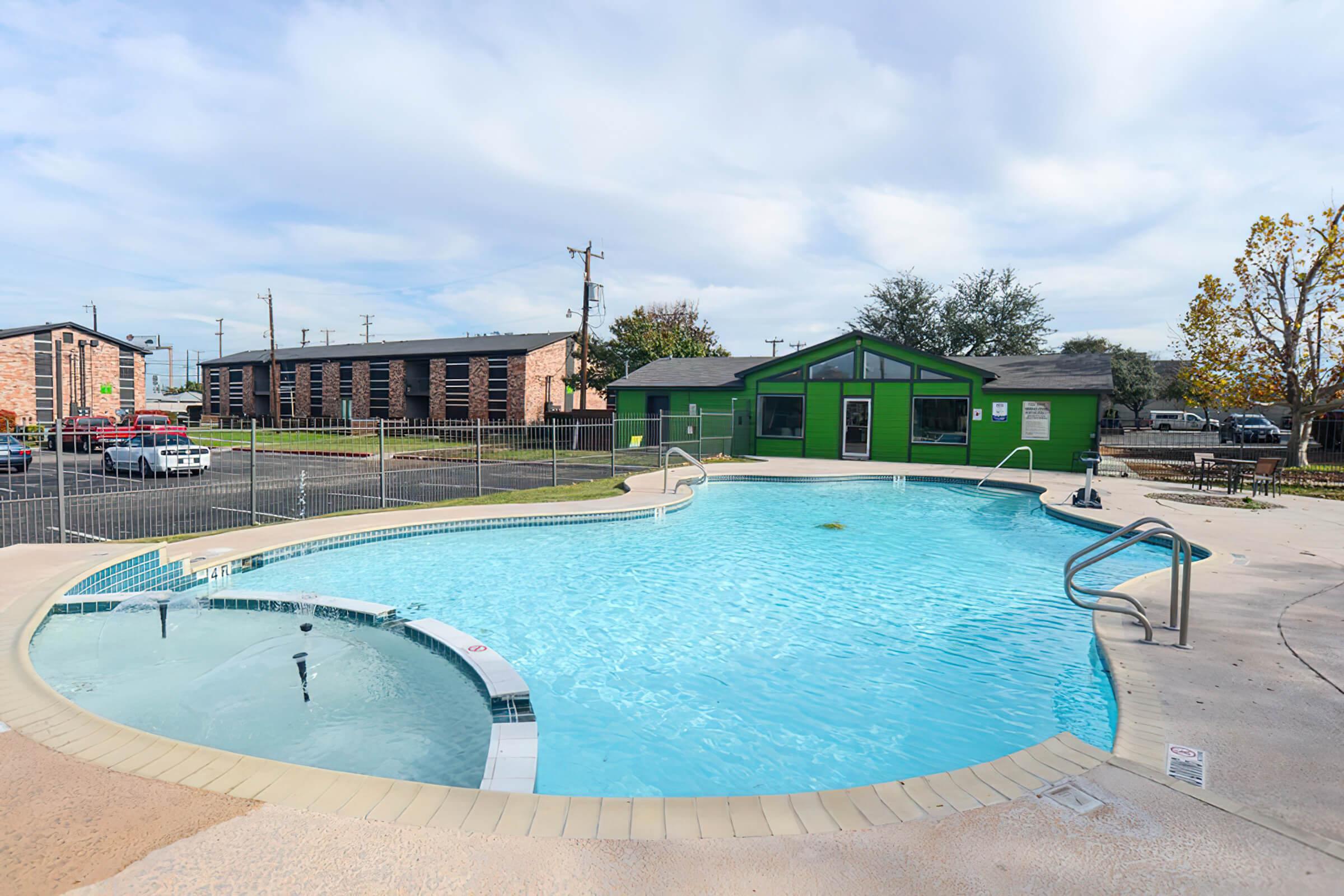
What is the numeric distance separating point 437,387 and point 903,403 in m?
29.5

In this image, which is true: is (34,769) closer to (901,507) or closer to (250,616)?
(250,616)

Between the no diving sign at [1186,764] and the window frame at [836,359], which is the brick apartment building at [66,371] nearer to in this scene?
the window frame at [836,359]

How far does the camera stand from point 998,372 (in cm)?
2173

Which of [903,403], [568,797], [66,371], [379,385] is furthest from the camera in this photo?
[379,385]

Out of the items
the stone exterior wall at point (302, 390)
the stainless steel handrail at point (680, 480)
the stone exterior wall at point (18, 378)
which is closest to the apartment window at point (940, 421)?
the stainless steel handrail at point (680, 480)

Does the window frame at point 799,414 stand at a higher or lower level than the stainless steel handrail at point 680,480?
higher

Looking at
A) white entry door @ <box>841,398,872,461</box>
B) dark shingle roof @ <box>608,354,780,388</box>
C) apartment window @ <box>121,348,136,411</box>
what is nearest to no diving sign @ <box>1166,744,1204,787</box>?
white entry door @ <box>841,398,872,461</box>

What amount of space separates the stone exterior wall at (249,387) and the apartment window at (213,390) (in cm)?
409

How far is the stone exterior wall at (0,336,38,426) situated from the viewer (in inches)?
1325

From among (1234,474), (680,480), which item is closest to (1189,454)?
(1234,474)

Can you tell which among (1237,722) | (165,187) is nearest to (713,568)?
(1237,722)

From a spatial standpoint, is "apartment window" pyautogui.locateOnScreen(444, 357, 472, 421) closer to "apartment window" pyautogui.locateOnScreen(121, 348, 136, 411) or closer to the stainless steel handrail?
"apartment window" pyautogui.locateOnScreen(121, 348, 136, 411)

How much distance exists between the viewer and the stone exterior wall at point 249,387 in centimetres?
4900

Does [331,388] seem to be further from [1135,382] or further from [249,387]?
[1135,382]
